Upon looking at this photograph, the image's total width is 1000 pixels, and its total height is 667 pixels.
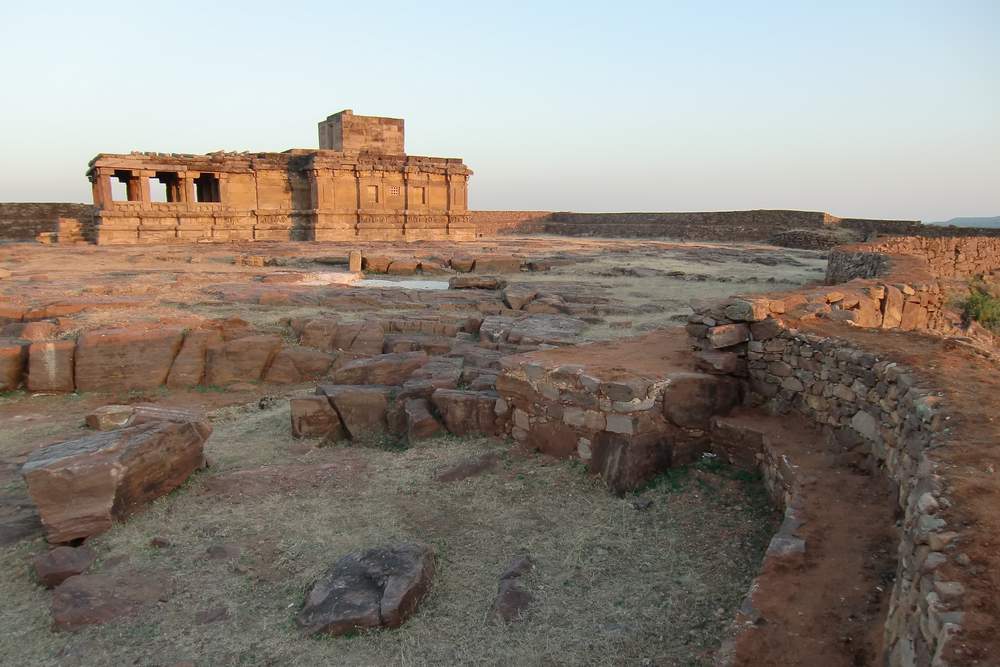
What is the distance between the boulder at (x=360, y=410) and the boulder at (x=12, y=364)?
194 inches

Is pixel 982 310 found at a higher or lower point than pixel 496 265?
lower

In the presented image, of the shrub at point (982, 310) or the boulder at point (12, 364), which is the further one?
the shrub at point (982, 310)

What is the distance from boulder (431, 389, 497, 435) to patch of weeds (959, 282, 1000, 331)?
10843 mm

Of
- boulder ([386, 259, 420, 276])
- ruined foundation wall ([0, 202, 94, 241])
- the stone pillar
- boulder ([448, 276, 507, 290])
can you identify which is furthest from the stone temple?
boulder ([448, 276, 507, 290])

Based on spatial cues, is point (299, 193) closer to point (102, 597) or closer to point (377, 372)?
point (377, 372)

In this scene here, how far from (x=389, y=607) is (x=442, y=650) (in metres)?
0.40

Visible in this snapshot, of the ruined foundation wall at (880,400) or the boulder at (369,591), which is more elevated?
the ruined foundation wall at (880,400)

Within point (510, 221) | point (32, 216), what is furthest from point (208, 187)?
point (510, 221)

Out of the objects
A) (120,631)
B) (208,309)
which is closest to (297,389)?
(208,309)

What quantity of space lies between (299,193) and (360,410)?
24182mm

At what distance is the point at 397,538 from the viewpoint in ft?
15.6

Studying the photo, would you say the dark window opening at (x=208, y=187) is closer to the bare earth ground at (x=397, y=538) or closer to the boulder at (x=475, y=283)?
the boulder at (x=475, y=283)

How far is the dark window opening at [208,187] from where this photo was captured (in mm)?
27997

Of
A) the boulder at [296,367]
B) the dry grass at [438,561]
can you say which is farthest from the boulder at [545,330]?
the dry grass at [438,561]
